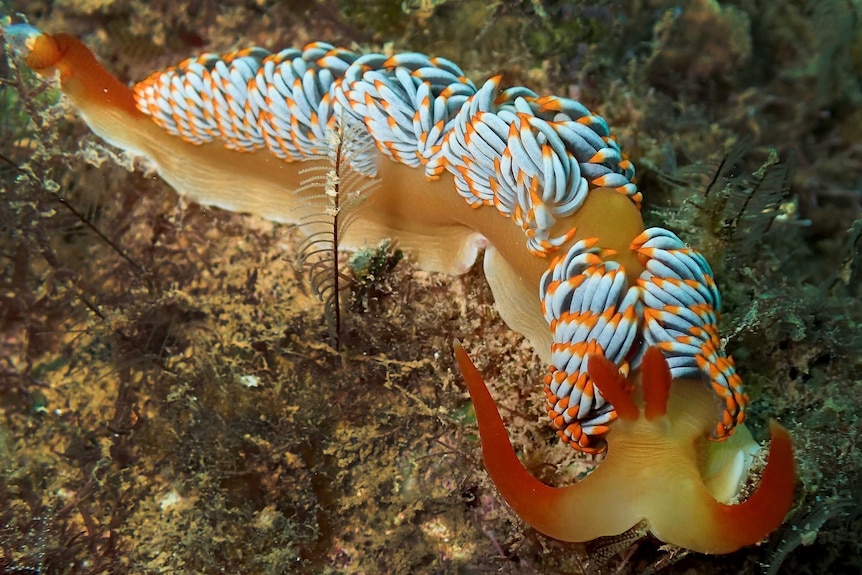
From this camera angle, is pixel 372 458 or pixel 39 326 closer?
pixel 372 458

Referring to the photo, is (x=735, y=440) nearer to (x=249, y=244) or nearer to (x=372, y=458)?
(x=372, y=458)

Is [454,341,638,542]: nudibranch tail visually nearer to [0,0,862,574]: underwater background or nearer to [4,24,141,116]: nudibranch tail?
[0,0,862,574]: underwater background

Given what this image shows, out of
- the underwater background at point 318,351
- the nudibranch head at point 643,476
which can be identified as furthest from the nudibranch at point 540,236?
the underwater background at point 318,351

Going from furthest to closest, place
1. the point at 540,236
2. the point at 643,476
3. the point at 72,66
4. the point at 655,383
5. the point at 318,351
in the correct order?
the point at 72,66, the point at 318,351, the point at 540,236, the point at 643,476, the point at 655,383

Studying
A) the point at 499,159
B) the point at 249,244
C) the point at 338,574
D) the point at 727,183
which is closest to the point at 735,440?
the point at 727,183

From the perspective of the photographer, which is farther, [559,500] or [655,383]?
[559,500]

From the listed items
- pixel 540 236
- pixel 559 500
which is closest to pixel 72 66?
pixel 540 236

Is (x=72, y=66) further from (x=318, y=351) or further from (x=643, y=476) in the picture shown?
(x=643, y=476)
